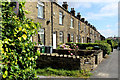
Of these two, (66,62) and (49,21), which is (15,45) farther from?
(49,21)

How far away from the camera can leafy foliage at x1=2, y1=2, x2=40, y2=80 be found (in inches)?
108

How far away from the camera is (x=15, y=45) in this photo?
114 inches

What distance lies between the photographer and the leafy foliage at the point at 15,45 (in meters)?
2.75

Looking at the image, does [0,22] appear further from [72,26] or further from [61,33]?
[72,26]

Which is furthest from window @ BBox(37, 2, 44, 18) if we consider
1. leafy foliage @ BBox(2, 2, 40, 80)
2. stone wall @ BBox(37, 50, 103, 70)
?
leafy foliage @ BBox(2, 2, 40, 80)

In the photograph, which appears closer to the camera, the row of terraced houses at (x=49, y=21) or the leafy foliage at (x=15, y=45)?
the leafy foliage at (x=15, y=45)

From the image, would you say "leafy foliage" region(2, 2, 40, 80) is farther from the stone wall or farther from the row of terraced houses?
the row of terraced houses

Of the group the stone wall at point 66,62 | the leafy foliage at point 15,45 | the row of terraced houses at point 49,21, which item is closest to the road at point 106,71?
the stone wall at point 66,62

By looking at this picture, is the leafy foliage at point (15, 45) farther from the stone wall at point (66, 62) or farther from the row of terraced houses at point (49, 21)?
the row of terraced houses at point (49, 21)

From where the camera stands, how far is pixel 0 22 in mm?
2576

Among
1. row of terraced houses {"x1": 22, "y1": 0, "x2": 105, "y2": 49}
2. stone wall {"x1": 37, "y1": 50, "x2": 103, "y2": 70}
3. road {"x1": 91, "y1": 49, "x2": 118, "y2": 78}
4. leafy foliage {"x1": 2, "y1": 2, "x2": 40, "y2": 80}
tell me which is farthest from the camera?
row of terraced houses {"x1": 22, "y1": 0, "x2": 105, "y2": 49}

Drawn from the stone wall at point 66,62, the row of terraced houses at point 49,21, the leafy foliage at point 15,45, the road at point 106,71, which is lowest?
the road at point 106,71

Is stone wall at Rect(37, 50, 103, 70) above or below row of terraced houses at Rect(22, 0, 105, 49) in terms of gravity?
below

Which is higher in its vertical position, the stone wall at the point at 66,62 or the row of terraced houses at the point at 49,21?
the row of terraced houses at the point at 49,21
